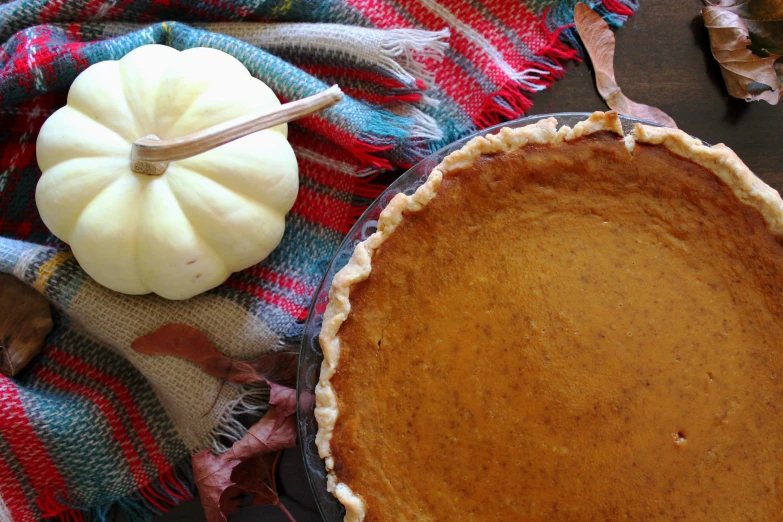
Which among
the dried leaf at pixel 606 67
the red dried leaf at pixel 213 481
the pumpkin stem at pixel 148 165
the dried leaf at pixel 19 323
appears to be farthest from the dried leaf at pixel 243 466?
the dried leaf at pixel 606 67

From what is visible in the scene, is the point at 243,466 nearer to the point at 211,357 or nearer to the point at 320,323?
the point at 211,357

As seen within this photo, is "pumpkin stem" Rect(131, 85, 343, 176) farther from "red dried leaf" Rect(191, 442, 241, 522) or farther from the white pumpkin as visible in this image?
"red dried leaf" Rect(191, 442, 241, 522)

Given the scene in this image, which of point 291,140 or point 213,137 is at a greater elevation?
point 213,137

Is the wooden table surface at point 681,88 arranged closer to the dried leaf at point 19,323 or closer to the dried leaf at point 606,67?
the dried leaf at point 606,67

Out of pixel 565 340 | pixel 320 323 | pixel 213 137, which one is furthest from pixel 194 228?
pixel 565 340

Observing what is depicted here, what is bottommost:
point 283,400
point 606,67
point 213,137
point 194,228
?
point 283,400

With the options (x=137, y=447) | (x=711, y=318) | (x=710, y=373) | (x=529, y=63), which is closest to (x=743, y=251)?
(x=711, y=318)
